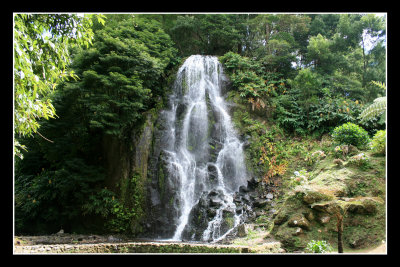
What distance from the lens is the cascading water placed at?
315 inches

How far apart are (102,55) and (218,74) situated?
5.63 m

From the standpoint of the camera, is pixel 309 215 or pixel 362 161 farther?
pixel 362 161

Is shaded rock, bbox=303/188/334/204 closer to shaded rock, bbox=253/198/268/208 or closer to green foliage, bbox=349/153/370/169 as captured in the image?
green foliage, bbox=349/153/370/169

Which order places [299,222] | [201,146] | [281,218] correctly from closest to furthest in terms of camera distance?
[299,222] < [281,218] < [201,146]

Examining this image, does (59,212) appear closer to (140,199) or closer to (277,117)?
(140,199)

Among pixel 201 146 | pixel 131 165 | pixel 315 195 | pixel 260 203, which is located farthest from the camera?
pixel 201 146

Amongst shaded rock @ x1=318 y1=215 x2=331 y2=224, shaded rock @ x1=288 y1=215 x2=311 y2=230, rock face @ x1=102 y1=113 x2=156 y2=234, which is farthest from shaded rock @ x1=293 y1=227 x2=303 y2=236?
rock face @ x1=102 y1=113 x2=156 y2=234

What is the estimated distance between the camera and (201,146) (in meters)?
10.1

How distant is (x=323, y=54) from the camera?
41.8 feet

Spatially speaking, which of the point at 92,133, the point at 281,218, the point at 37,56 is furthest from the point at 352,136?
the point at 92,133

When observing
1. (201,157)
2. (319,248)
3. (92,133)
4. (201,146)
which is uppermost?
(92,133)

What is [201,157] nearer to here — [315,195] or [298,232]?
[315,195]

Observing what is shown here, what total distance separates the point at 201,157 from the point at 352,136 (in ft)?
16.8

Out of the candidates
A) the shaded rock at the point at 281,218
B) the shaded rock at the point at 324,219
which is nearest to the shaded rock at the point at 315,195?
the shaded rock at the point at 324,219
